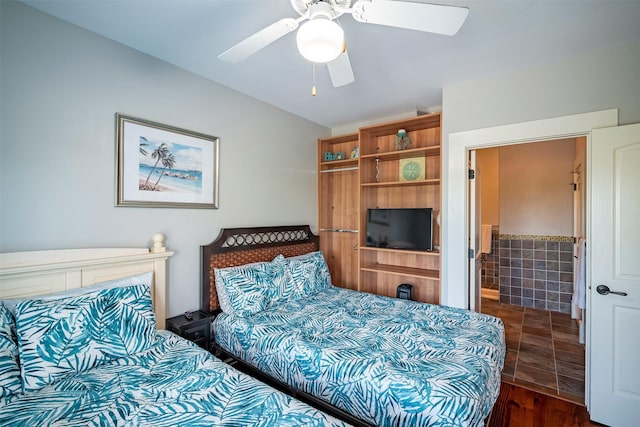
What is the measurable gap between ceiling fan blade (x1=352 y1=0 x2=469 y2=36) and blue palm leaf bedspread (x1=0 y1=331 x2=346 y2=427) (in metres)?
1.79

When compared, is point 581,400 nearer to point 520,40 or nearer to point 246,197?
point 520,40

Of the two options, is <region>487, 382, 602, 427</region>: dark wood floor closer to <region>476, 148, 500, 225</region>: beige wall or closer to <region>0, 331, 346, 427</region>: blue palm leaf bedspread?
<region>0, 331, 346, 427</region>: blue palm leaf bedspread

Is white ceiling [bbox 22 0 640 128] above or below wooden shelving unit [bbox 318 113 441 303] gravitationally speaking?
above

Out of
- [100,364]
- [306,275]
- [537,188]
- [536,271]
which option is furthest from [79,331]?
[537,188]

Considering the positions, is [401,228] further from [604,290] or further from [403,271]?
[604,290]

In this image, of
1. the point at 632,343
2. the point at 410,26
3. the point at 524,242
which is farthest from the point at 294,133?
the point at 524,242

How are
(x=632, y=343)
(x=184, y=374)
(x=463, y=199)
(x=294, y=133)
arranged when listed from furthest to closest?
(x=294, y=133)
(x=463, y=199)
(x=632, y=343)
(x=184, y=374)

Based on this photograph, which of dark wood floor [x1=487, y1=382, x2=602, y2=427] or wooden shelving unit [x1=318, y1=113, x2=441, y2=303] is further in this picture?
wooden shelving unit [x1=318, y1=113, x2=441, y2=303]

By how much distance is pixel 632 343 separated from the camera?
1939 mm

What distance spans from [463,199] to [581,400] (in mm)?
1822

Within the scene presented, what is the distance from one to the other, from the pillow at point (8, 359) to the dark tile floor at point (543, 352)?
11.2 ft

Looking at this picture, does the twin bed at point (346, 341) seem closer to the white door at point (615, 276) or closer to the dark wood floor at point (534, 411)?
the dark wood floor at point (534, 411)

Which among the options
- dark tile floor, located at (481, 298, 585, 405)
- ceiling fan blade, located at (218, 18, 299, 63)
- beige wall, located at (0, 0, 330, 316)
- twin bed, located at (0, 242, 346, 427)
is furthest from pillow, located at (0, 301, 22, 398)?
dark tile floor, located at (481, 298, 585, 405)

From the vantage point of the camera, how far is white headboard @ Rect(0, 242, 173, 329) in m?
1.60
